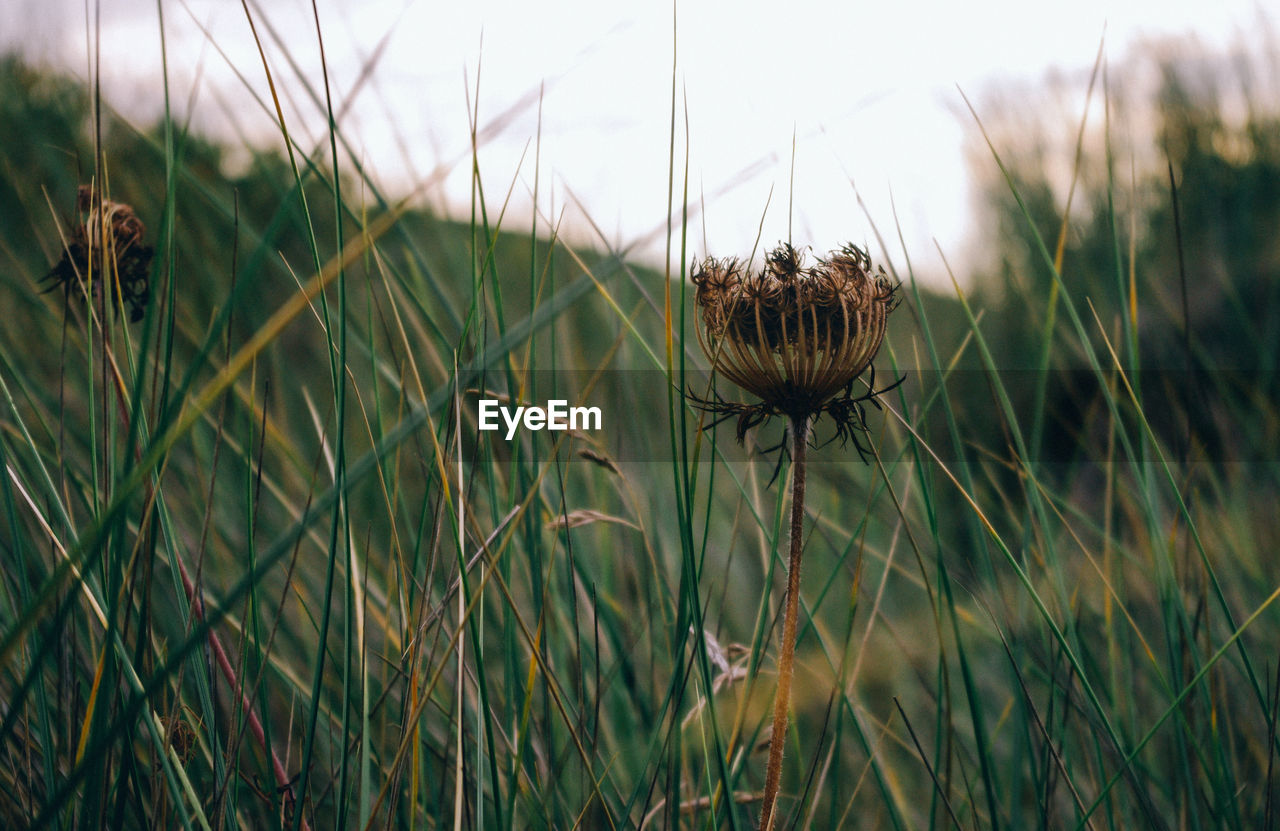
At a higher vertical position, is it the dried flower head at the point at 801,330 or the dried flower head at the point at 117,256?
the dried flower head at the point at 117,256

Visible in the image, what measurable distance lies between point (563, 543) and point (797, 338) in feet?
1.47

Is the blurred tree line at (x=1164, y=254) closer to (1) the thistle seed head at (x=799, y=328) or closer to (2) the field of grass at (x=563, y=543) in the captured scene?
(2) the field of grass at (x=563, y=543)

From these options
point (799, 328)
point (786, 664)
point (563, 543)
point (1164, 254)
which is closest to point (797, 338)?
point (799, 328)

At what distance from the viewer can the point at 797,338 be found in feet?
1.33

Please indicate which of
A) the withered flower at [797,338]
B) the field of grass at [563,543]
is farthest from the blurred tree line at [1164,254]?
the withered flower at [797,338]

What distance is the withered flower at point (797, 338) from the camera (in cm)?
39

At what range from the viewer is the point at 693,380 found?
111 centimetres

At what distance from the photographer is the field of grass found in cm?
45

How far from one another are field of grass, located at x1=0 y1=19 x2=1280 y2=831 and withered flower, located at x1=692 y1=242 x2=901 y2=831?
0.15 ft

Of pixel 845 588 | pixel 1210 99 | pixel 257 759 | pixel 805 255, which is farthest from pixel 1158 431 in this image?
pixel 257 759

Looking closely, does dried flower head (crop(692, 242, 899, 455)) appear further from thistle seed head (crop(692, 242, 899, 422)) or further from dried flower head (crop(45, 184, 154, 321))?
dried flower head (crop(45, 184, 154, 321))

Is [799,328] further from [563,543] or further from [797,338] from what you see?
[563,543]

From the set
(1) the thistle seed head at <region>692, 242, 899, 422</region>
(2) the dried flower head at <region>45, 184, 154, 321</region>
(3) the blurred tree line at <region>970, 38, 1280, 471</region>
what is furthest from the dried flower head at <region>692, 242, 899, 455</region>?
(3) the blurred tree line at <region>970, 38, 1280, 471</region>

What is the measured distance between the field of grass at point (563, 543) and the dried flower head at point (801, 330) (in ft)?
0.16
